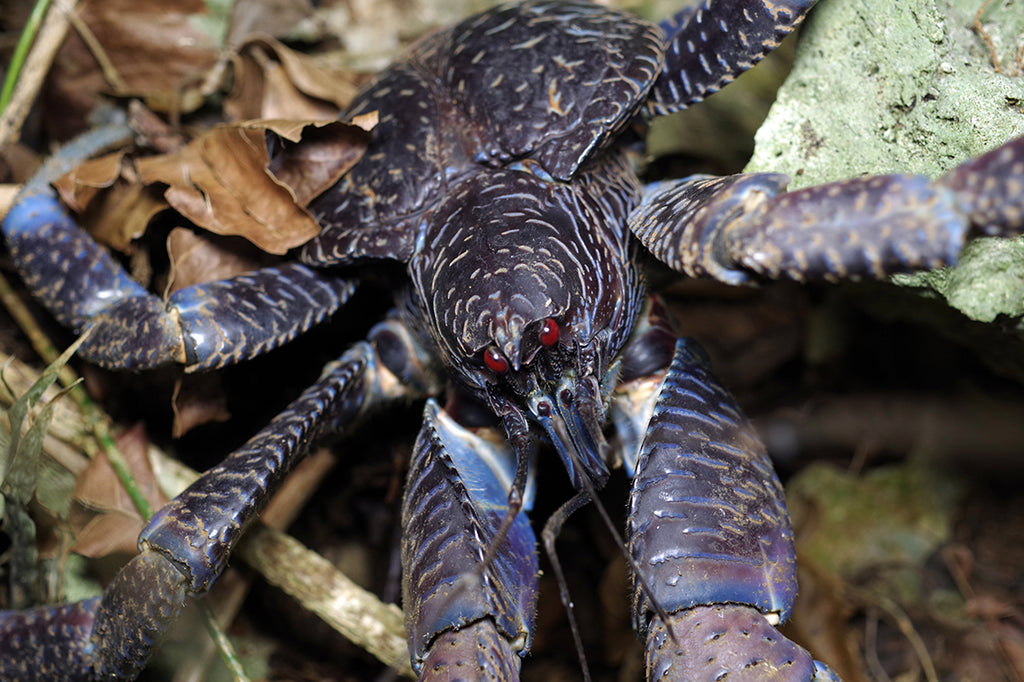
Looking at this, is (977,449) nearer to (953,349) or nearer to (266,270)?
(953,349)

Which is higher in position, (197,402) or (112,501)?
(197,402)

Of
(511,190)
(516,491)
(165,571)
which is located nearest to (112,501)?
(165,571)

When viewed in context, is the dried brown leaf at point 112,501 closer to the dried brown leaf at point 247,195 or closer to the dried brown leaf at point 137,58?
the dried brown leaf at point 247,195

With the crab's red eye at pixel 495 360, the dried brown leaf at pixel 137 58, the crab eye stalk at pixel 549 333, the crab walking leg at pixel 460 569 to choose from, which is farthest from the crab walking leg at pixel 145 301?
the crab eye stalk at pixel 549 333

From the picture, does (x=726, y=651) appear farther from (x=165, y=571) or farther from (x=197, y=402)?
(x=197, y=402)

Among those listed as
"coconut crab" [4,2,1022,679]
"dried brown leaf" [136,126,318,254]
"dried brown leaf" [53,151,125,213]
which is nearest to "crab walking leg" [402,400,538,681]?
"coconut crab" [4,2,1022,679]

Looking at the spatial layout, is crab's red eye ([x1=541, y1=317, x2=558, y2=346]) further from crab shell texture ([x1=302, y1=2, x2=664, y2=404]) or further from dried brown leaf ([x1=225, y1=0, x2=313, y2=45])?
dried brown leaf ([x1=225, y1=0, x2=313, y2=45])
